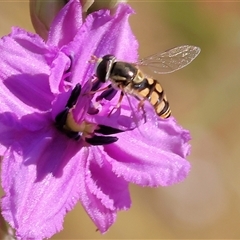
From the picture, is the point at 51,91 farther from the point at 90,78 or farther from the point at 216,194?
the point at 216,194

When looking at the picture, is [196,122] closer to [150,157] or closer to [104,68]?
[150,157]

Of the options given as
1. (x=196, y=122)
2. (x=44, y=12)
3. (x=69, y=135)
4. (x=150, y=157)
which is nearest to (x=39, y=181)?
(x=69, y=135)

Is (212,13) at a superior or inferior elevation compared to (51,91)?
inferior

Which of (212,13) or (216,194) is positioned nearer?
(216,194)

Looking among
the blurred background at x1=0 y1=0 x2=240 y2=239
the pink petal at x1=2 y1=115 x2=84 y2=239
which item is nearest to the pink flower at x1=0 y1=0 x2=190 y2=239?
the pink petal at x1=2 y1=115 x2=84 y2=239

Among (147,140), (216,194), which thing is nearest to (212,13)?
(216,194)

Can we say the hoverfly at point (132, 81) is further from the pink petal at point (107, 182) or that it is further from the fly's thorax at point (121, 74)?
the pink petal at point (107, 182)
